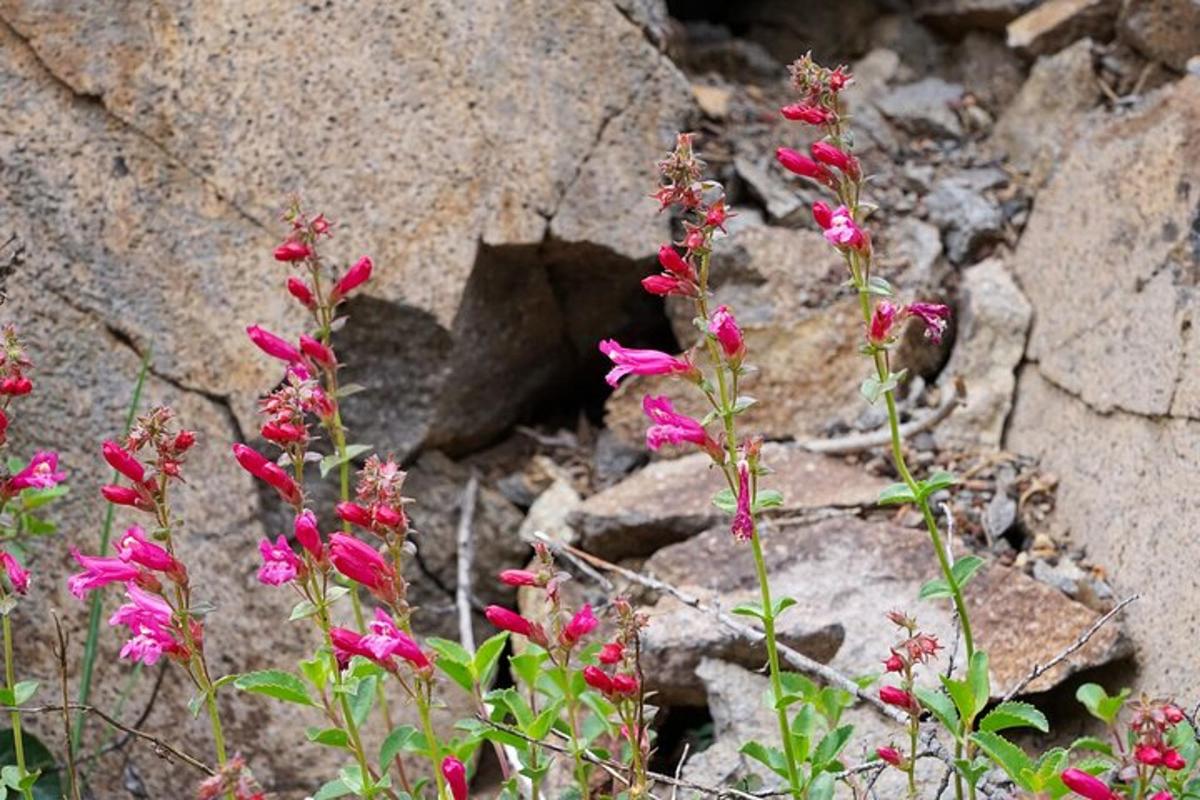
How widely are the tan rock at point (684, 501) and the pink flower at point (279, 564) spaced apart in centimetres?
166

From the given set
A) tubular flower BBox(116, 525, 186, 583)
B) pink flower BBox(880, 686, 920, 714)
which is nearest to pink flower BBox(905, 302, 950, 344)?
pink flower BBox(880, 686, 920, 714)

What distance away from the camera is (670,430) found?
2590mm

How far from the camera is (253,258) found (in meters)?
4.24

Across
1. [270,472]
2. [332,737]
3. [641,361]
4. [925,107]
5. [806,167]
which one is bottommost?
[332,737]

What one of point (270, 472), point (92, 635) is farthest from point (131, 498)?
point (92, 635)

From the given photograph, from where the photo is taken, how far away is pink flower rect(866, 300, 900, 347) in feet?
8.50

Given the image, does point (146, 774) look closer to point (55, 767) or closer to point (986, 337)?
point (55, 767)

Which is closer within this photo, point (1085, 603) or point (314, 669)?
point (314, 669)

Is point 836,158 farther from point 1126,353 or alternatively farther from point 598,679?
point 1126,353

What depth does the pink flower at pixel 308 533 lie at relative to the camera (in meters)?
2.53

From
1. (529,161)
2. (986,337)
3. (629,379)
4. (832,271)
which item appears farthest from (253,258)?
(986,337)

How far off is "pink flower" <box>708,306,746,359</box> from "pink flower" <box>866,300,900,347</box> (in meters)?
0.23

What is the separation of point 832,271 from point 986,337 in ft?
1.63

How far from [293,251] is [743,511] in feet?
3.35
